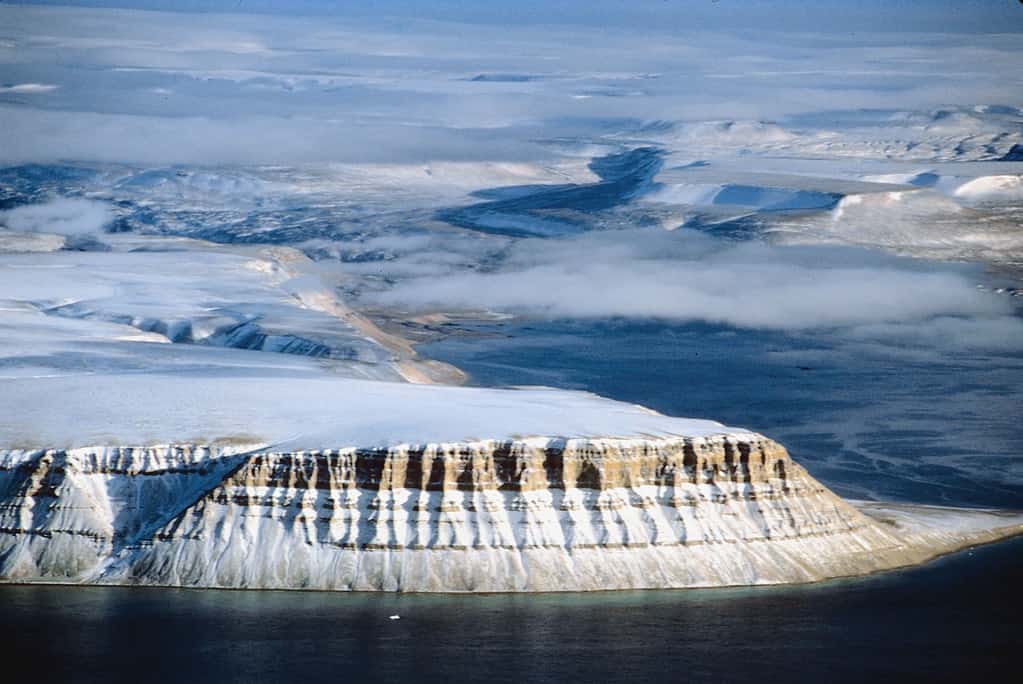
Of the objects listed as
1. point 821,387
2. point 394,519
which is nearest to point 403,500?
point 394,519

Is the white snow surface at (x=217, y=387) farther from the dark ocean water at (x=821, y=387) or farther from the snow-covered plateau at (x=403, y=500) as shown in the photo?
the dark ocean water at (x=821, y=387)

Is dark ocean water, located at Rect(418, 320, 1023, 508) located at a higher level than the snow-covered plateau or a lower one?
lower

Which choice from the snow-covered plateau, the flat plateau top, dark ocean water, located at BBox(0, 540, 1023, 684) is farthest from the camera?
the flat plateau top

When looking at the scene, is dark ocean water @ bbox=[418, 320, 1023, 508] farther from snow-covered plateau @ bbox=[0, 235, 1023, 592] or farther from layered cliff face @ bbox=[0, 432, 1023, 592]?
layered cliff face @ bbox=[0, 432, 1023, 592]

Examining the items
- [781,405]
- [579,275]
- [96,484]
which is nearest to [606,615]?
[96,484]

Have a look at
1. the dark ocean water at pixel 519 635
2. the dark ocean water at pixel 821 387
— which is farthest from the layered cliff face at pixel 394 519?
the dark ocean water at pixel 821 387

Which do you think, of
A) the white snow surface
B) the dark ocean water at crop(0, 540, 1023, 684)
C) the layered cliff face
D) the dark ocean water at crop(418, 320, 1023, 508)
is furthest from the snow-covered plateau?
the dark ocean water at crop(418, 320, 1023, 508)
